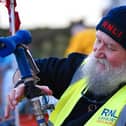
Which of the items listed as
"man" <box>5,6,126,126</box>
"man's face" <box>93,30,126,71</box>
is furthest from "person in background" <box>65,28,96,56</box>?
"man's face" <box>93,30,126,71</box>

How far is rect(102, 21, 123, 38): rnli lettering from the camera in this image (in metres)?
4.48

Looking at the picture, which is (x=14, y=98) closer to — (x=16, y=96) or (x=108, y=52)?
(x=16, y=96)

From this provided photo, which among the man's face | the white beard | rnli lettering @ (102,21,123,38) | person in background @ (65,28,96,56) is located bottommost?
person in background @ (65,28,96,56)

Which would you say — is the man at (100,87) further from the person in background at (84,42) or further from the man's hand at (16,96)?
the person in background at (84,42)

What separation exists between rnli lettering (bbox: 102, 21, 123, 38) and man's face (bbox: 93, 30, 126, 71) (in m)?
0.04

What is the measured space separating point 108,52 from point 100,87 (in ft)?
0.75

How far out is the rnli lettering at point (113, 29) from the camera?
176 inches

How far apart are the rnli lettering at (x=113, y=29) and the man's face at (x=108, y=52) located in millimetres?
38

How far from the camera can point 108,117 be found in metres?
4.23

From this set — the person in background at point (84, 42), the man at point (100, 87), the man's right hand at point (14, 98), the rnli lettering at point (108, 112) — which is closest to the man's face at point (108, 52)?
the man at point (100, 87)

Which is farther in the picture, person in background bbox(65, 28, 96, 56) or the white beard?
person in background bbox(65, 28, 96, 56)

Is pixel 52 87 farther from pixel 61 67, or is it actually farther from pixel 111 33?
pixel 111 33

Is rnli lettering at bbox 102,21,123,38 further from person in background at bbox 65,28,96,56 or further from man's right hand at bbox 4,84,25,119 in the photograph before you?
person in background at bbox 65,28,96,56

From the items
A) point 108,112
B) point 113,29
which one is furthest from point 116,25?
point 108,112
